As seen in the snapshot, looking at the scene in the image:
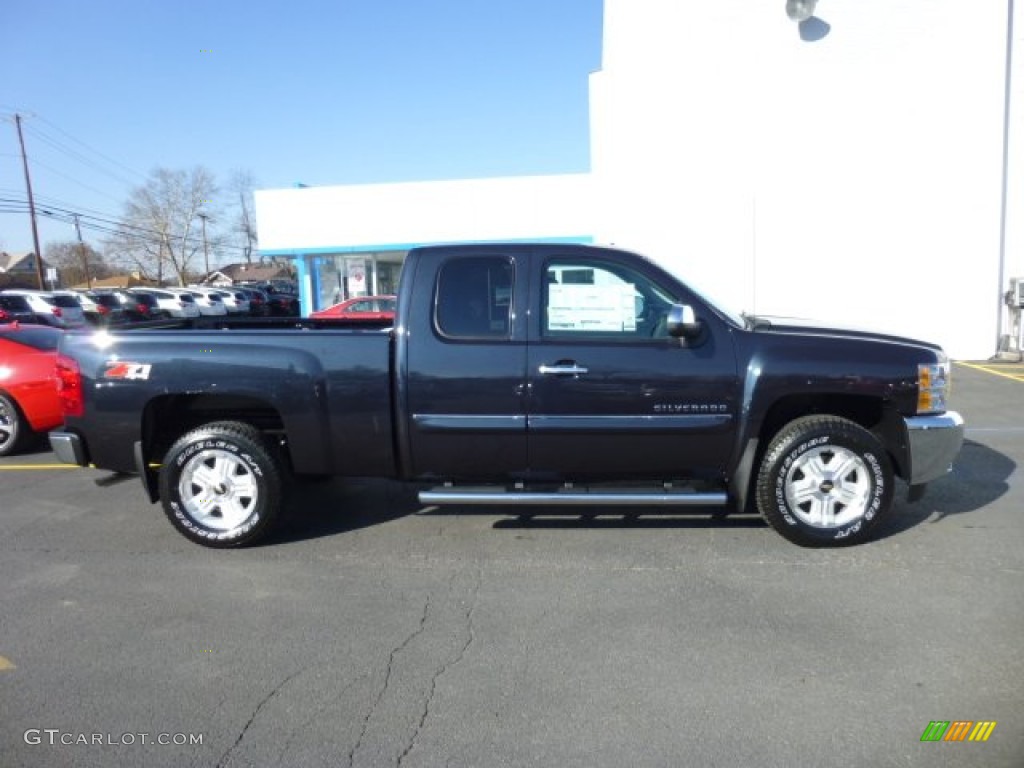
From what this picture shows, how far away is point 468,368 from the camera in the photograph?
4.53 m

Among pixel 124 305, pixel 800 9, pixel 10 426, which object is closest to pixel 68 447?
pixel 10 426

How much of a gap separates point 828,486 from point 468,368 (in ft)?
7.69

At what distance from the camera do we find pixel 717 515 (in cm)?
521

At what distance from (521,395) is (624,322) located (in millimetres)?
789

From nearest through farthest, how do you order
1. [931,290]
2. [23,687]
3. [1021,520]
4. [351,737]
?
[351,737] < [23,687] < [1021,520] < [931,290]

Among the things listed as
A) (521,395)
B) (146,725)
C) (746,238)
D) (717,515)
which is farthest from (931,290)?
(146,725)

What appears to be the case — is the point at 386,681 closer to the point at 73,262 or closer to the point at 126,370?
the point at 126,370

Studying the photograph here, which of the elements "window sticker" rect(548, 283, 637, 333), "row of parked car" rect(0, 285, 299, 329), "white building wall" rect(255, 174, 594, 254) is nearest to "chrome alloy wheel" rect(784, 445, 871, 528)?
"window sticker" rect(548, 283, 637, 333)

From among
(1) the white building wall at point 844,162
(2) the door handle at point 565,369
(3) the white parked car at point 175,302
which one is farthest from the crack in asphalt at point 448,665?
(3) the white parked car at point 175,302

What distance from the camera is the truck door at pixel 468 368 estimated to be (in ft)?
14.8

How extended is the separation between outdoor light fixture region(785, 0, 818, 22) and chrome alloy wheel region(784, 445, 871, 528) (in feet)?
41.6

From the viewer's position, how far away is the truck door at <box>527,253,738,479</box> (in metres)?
4.47

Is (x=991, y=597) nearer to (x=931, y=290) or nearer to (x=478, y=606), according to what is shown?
(x=478, y=606)

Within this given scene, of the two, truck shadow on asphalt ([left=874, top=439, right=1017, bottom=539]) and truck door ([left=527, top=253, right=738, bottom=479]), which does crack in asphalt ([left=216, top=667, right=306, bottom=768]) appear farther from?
truck shadow on asphalt ([left=874, top=439, right=1017, bottom=539])
